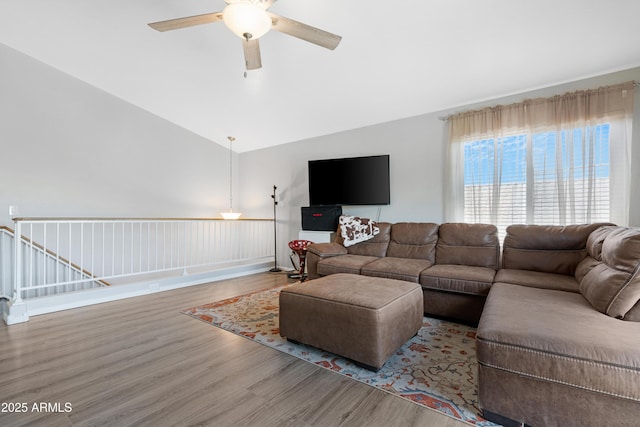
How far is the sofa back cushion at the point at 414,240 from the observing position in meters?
3.40

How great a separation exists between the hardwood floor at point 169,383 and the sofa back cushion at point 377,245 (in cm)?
194

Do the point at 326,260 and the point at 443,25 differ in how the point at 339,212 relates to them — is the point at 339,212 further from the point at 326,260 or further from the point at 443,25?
the point at 443,25

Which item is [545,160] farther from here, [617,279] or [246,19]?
[246,19]

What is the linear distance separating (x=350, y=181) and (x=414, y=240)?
1.30 meters

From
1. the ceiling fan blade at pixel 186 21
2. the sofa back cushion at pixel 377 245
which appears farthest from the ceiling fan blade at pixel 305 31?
the sofa back cushion at pixel 377 245

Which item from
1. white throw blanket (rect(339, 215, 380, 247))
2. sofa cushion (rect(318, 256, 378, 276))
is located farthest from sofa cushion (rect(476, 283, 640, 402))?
white throw blanket (rect(339, 215, 380, 247))

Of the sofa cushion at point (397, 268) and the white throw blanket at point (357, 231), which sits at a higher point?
the white throw blanket at point (357, 231)

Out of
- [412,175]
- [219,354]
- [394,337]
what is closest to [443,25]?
[412,175]

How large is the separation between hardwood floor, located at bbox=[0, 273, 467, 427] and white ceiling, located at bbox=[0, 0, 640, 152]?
282 cm

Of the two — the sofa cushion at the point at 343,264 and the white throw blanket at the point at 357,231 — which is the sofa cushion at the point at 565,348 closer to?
the sofa cushion at the point at 343,264

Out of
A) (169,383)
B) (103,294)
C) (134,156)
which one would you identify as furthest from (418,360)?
(134,156)

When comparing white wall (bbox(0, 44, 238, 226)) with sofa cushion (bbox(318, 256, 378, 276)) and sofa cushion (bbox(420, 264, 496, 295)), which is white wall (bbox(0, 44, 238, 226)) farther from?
sofa cushion (bbox(420, 264, 496, 295))

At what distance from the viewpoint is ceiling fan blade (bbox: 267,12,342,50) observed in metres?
1.99

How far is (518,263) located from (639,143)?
151 cm
